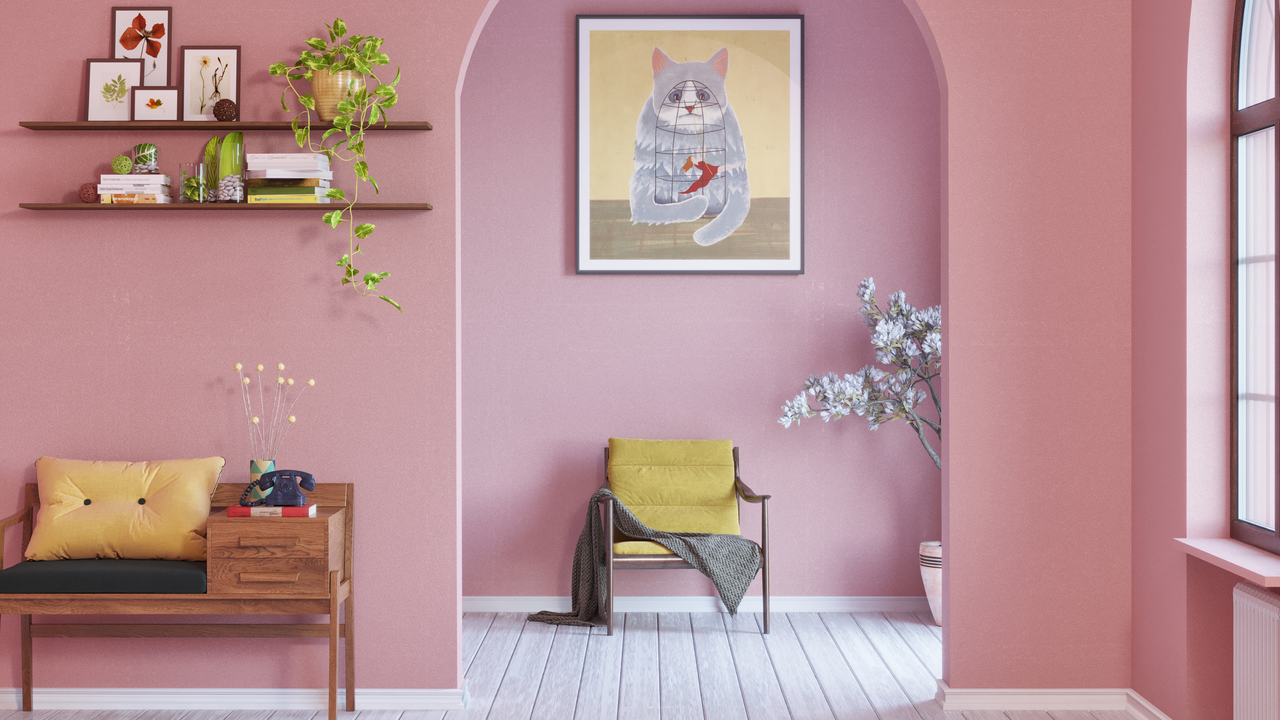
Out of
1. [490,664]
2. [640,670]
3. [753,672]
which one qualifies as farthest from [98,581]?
[753,672]

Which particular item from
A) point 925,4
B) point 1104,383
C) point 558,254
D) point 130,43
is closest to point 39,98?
point 130,43

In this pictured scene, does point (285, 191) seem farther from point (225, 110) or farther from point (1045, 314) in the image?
point (1045, 314)

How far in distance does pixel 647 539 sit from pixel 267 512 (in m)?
1.67

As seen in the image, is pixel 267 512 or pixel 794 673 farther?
pixel 794 673

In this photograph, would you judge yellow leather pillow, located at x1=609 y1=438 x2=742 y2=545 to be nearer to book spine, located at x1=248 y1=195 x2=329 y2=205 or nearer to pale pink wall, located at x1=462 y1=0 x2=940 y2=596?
pale pink wall, located at x1=462 y1=0 x2=940 y2=596

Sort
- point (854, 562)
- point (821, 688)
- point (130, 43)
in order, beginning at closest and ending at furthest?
point (130, 43) < point (821, 688) < point (854, 562)

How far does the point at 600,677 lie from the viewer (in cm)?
340

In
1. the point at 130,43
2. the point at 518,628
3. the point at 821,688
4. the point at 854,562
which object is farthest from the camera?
the point at 854,562

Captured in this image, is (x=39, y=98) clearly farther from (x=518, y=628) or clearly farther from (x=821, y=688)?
(x=821, y=688)

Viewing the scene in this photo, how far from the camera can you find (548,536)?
438 centimetres

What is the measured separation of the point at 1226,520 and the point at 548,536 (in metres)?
2.78

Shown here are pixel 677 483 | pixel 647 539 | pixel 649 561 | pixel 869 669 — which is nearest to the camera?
pixel 869 669

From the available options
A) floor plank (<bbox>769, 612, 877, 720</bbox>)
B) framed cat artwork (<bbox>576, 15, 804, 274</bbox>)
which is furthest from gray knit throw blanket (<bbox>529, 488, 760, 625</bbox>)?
framed cat artwork (<bbox>576, 15, 804, 274</bbox>)

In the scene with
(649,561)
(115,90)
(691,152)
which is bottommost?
(649,561)
